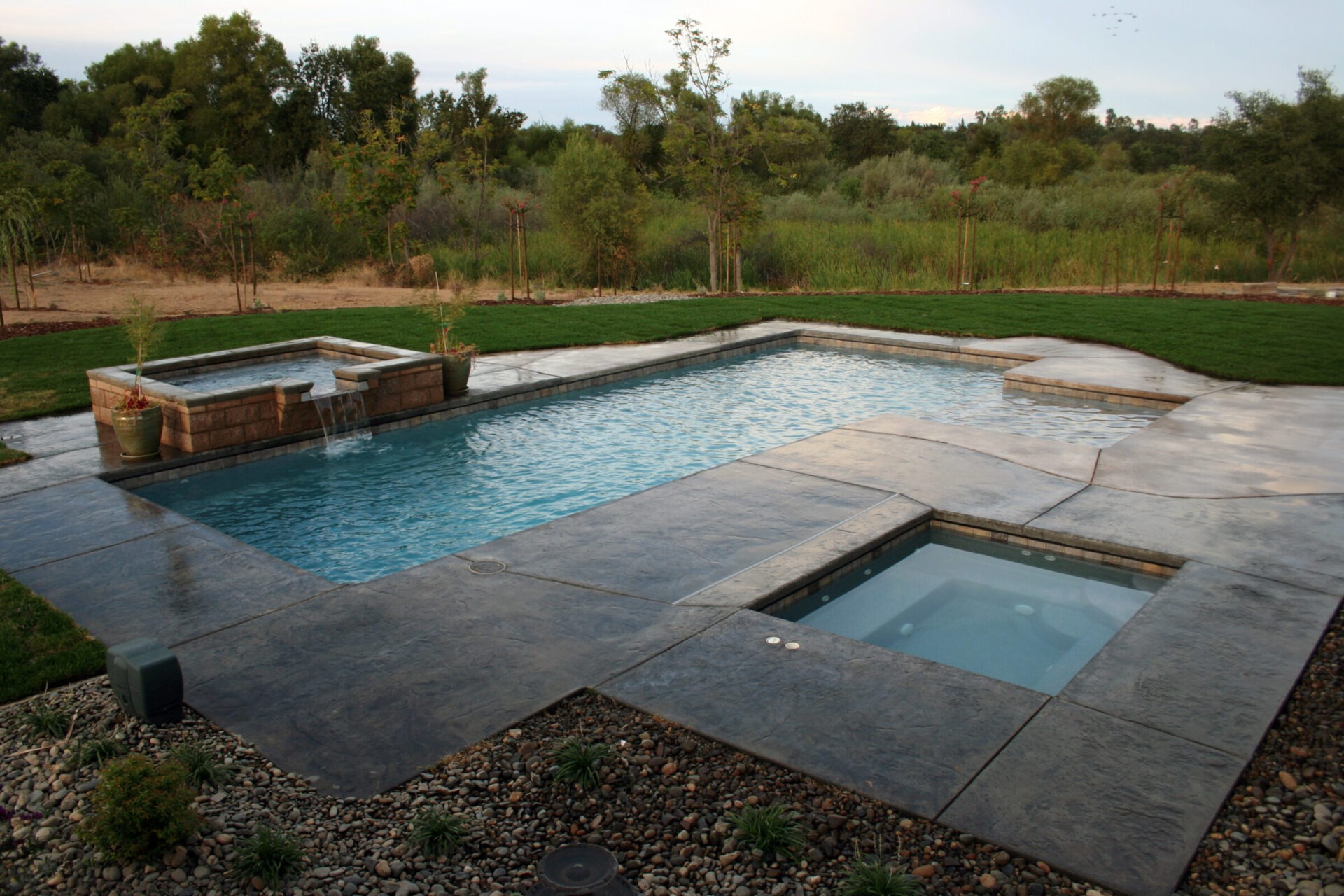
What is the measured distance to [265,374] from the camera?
845cm

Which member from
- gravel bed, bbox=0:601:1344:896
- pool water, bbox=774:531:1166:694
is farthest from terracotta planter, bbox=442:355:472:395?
gravel bed, bbox=0:601:1344:896

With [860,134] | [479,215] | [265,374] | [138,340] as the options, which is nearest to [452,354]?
[265,374]

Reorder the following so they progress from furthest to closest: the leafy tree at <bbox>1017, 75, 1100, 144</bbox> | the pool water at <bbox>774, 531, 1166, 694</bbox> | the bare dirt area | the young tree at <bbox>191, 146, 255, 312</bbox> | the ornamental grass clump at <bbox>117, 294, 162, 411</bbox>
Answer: the leafy tree at <bbox>1017, 75, 1100, 144</bbox> < the young tree at <bbox>191, 146, 255, 312</bbox> < the bare dirt area < the ornamental grass clump at <bbox>117, 294, 162, 411</bbox> < the pool water at <bbox>774, 531, 1166, 694</bbox>

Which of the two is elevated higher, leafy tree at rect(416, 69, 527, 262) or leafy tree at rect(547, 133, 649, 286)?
leafy tree at rect(416, 69, 527, 262)

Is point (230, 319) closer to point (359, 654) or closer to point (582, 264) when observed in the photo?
point (582, 264)

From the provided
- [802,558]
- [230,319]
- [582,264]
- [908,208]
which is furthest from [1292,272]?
[230,319]

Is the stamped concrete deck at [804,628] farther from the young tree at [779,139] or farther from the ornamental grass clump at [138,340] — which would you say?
the young tree at [779,139]

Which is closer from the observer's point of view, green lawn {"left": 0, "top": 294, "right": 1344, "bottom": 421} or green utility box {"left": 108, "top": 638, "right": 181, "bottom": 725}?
green utility box {"left": 108, "top": 638, "right": 181, "bottom": 725}

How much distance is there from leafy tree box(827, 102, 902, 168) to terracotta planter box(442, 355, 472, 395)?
27.2m

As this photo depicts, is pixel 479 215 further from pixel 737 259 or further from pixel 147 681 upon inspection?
pixel 147 681

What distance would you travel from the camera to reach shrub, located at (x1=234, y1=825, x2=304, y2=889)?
247cm

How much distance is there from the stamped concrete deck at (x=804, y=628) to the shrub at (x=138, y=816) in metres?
0.51

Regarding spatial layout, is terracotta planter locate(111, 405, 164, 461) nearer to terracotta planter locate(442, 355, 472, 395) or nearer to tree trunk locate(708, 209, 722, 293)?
terracotta planter locate(442, 355, 472, 395)

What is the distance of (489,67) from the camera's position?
30438 mm
